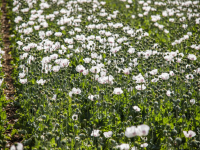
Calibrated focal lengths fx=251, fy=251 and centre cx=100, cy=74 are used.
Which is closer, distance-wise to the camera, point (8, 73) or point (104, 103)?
point (104, 103)

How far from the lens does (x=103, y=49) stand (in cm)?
638

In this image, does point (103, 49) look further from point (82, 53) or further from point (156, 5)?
point (156, 5)

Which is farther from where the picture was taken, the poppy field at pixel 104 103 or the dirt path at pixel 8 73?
the dirt path at pixel 8 73

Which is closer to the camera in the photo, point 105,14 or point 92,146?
point 92,146

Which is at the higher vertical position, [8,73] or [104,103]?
[8,73]

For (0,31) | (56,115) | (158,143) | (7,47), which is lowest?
(158,143)

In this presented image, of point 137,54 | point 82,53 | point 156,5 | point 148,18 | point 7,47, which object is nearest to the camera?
point 137,54

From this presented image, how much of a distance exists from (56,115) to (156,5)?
808 cm

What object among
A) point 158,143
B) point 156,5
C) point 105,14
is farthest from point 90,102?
point 156,5

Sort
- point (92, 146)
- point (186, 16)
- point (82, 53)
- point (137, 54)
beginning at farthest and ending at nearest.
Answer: point (186, 16)
point (82, 53)
point (137, 54)
point (92, 146)

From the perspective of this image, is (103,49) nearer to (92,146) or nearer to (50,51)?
(50,51)

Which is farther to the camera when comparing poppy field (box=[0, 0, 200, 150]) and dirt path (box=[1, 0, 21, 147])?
dirt path (box=[1, 0, 21, 147])

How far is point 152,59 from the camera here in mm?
6289

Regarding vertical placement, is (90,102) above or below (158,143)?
above
